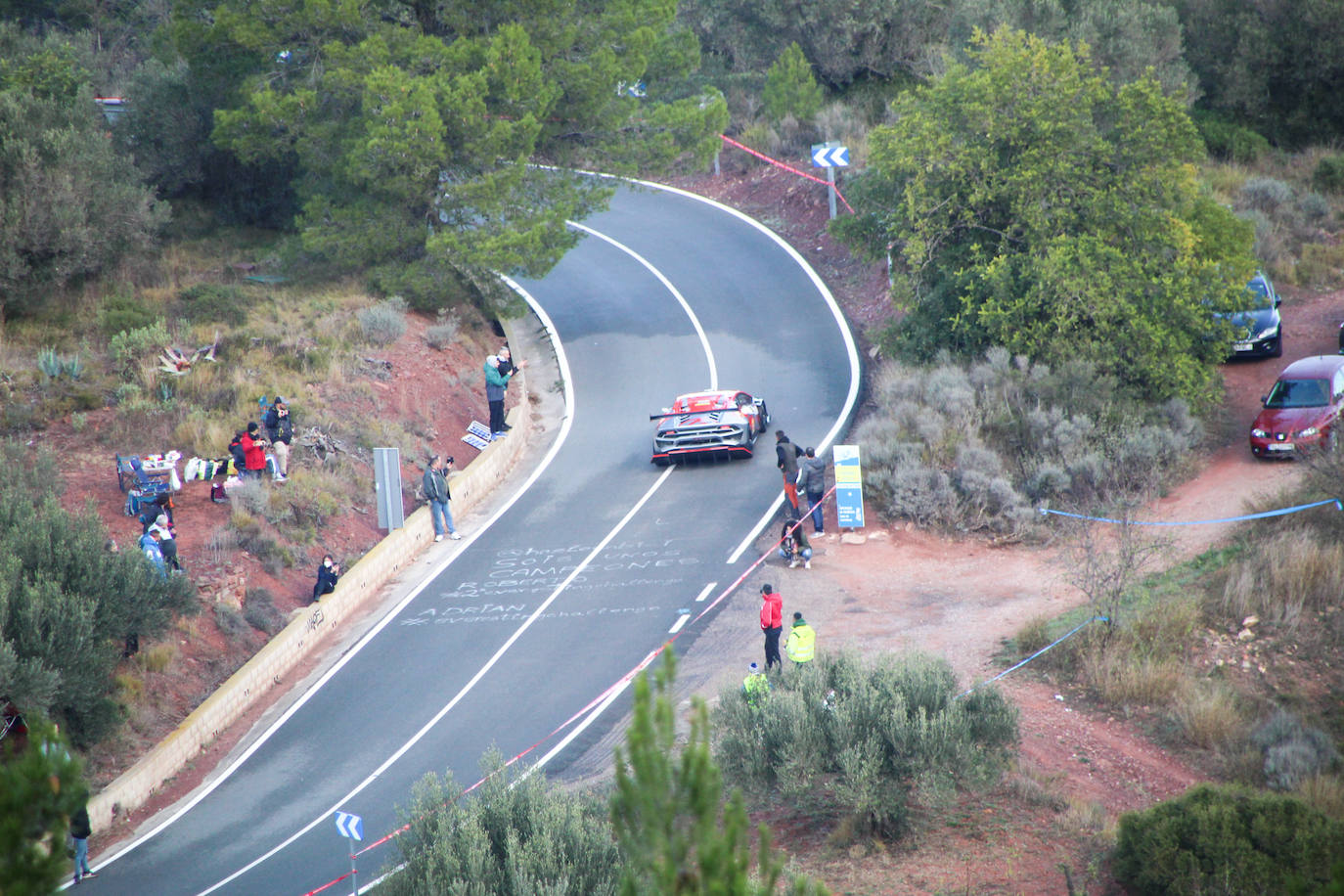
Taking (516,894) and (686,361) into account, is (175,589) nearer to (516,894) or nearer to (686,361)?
(516,894)

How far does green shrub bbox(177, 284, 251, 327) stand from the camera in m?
27.0

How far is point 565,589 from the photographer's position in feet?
64.2

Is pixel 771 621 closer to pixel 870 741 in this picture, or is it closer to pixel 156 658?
pixel 870 741

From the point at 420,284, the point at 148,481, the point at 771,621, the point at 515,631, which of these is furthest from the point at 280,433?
the point at 771,621

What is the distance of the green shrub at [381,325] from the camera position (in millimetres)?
26781

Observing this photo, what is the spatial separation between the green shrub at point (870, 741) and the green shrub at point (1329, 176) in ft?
94.2

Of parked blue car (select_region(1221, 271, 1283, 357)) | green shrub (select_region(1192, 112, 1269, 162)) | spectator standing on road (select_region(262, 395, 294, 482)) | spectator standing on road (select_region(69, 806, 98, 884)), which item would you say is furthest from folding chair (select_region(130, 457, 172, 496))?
green shrub (select_region(1192, 112, 1269, 162))

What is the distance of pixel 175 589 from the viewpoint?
54.8 ft

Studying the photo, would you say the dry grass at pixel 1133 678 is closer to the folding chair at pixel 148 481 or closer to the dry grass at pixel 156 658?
the dry grass at pixel 156 658

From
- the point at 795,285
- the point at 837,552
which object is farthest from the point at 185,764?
the point at 795,285

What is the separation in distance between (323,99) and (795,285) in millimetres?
13159

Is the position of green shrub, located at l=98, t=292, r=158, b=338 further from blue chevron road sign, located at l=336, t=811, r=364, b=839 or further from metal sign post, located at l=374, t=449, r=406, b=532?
blue chevron road sign, located at l=336, t=811, r=364, b=839

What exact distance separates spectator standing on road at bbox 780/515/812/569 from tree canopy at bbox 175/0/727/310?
10.9 m

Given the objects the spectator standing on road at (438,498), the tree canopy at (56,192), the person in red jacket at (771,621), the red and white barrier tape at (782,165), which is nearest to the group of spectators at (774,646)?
the person in red jacket at (771,621)
